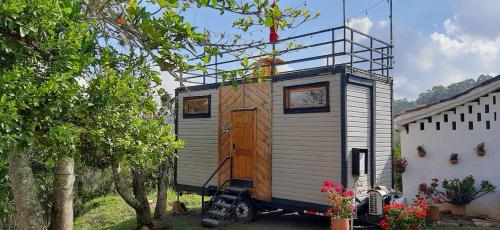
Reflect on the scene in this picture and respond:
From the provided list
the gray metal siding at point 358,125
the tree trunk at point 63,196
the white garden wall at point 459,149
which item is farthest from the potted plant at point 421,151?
the tree trunk at point 63,196

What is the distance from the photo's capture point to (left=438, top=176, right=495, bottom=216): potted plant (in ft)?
35.1

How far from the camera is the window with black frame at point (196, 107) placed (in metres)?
12.2

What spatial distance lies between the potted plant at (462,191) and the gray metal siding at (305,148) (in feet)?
13.3

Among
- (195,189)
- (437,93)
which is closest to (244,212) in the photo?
(195,189)

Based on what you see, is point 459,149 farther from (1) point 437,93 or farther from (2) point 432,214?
(1) point 437,93

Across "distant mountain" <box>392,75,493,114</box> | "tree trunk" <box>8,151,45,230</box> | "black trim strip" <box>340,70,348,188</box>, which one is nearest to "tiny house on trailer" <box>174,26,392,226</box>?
"black trim strip" <box>340,70,348,188</box>

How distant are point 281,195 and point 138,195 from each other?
3550 mm

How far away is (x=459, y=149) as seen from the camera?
1126cm

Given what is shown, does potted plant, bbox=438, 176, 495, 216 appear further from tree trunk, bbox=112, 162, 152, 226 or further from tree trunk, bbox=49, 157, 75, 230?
tree trunk, bbox=49, 157, 75, 230

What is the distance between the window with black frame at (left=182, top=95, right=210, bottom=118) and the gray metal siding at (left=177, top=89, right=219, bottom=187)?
11cm

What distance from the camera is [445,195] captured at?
11.2 meters

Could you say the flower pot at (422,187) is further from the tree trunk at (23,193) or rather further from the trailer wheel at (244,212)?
the tree trunk at (23,193)

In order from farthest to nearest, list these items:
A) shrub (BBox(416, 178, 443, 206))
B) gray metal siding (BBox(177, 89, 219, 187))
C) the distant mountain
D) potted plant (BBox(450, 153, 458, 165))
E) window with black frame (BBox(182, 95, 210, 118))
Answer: the distant mountain
window with black frame (BBox(182, 95, 210, 118))
gray metal siding (BBox(177, 89, 219, 187))
shrub (BBox(416, 178, 443, 206))
potted plant (BBox(450, 153, 458, 165))

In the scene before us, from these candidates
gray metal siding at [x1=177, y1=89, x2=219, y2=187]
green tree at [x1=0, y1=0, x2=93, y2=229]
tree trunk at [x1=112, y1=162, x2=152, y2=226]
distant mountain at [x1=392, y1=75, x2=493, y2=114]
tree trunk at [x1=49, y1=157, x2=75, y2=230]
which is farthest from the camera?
distant mountain at [x1=392, y1=75, x2=493, y2=114]
